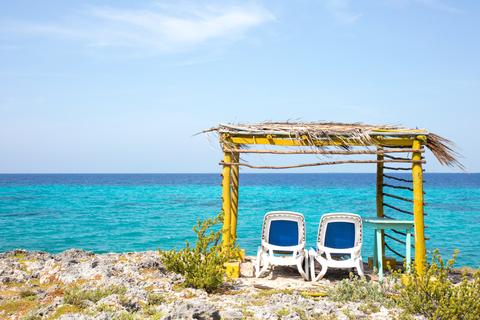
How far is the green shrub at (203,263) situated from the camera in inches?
304

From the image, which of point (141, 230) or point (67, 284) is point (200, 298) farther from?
point (141, 230)

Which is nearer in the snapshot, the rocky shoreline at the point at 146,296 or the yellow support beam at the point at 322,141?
the rocky shoreline at the point at 146,296

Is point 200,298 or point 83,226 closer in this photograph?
point 200,298

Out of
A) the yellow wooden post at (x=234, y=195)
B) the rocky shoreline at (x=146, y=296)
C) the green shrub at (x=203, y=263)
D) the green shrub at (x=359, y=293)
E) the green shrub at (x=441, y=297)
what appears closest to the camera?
the green shrub at (x=441, y=297)

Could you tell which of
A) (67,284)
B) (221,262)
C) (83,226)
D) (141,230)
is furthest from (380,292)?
(83,226)

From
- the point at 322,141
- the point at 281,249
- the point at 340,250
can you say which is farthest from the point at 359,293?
the point at 322,141

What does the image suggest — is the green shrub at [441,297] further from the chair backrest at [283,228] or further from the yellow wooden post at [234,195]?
the yellow wooden post at [234,195]

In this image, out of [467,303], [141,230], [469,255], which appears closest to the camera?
[467,303]

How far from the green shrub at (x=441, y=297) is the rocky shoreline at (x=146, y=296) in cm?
30

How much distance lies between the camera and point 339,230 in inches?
339

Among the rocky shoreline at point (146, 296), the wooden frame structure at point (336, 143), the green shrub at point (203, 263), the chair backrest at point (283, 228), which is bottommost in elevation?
the rocky shoreline at point (146, 296)

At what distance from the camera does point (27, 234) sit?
2175 cm

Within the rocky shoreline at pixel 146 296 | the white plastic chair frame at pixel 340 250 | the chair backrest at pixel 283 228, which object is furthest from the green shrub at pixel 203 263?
the white plastic chair frame at pixel 340 250

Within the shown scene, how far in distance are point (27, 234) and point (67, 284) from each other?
15.1 m
